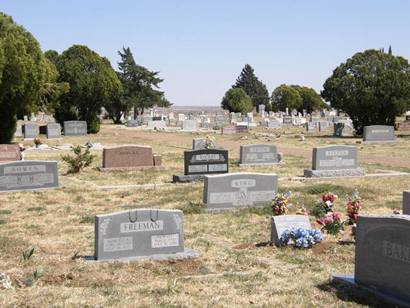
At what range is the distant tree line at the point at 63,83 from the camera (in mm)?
29516

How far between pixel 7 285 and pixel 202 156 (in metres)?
11.7

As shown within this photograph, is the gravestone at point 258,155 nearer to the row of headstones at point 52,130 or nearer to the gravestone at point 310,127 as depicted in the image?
the row of headstones at point 52,130

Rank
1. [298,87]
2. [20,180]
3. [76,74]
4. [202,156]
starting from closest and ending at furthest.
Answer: [20,180] < [202,156] < [76,74] < [298,87]

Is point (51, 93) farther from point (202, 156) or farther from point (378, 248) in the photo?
point (378, 248)

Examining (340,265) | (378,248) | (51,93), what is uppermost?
(51,93)

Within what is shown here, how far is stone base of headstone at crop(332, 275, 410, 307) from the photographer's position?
6334 mm

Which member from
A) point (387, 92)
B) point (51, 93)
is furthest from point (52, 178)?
point (387, 92)

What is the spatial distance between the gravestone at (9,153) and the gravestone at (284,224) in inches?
577

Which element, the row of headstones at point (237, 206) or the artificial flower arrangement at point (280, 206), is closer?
the row of headstones at point (237, 206)

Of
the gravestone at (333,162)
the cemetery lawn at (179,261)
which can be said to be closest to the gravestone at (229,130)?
the gravestone at (333,162)

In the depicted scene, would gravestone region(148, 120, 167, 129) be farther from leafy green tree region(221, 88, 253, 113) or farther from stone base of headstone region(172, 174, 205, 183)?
stone base of headstone region(172, 174, 205, 183)

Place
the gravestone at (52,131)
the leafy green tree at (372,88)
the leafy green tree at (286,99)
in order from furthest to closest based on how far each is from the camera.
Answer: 1. the leafy green tree at (286,99)
2. the leafy green tree at (372,88)
3. the gravestone at (52,131)

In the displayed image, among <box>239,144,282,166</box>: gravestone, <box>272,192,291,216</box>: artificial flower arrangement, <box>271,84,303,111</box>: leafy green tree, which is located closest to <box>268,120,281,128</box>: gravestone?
<box>239,144,282,166</box>: gravestone

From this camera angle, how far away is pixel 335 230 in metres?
10.2
